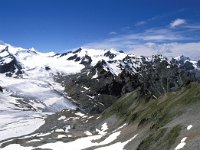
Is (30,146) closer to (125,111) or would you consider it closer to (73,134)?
(73,134)

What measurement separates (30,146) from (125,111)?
42.6 m

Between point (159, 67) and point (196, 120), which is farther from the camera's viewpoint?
point (159, 67)

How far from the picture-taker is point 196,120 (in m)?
54.2

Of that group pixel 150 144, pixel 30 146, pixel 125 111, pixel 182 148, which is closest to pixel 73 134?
pixel 30 146

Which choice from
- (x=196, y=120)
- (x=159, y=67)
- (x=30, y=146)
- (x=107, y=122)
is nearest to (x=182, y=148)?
(x=196, y=120)

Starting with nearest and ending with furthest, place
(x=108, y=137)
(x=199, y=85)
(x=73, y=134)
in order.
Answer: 1. (x=199, y=85)
2. (x=108, y=137)
3. (x=73, y=134)

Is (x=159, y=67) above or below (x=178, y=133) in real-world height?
above

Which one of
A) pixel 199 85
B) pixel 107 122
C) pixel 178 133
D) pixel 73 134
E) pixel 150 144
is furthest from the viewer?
pixel 107 122

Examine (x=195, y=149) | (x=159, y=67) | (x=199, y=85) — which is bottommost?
(x=195, y=149)

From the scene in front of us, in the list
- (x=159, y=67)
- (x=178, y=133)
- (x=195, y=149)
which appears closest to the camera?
(x=195, y=149)

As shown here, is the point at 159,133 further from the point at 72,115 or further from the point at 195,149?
the point at 72,115

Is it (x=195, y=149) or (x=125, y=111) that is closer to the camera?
(x=195, y=149)

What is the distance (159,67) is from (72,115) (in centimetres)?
4168

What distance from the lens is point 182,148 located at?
149 ft
